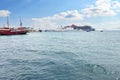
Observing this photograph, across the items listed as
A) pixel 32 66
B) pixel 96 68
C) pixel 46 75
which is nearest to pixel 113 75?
pixel 96 68

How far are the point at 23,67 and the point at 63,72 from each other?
434cm

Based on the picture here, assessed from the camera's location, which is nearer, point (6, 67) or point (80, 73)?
point (80, 73)

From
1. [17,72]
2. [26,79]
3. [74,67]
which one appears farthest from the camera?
[74,67]

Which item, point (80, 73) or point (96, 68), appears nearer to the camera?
point (80, 73)

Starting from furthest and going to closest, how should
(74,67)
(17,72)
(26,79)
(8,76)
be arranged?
1. (74,67)
2. (17,72)
3. (8,76)
4. (26,79)

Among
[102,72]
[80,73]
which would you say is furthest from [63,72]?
[102,72]

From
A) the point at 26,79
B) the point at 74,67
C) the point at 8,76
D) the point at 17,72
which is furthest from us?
the point at 74,67

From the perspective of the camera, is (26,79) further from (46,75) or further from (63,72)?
(63,72)

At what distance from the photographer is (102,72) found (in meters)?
15.8

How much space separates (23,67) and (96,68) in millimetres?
6650

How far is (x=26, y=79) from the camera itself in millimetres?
14188

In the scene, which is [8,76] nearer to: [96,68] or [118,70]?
[96,68]

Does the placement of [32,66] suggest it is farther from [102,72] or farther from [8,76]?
[102,72]

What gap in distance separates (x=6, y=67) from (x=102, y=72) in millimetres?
8855
